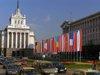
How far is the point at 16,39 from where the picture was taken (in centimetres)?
13738

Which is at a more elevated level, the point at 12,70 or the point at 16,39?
the point at 16,39

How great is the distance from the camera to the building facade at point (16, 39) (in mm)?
135875

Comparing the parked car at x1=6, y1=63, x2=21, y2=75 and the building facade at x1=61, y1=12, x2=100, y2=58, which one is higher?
the building facade at x1=61, y1=12, x2=100, y2=58

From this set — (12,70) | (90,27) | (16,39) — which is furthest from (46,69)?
(16,39)

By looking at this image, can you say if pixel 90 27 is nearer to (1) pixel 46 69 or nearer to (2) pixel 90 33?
(2) pixel 90 33

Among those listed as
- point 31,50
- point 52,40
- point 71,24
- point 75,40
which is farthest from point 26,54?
point 75,40

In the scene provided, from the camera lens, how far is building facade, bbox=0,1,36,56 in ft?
446

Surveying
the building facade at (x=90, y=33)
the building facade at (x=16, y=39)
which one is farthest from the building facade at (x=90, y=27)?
the building facade at (x=16, y=39)

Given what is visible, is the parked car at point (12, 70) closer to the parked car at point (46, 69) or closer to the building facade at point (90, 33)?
the parked car at point (46, 69)

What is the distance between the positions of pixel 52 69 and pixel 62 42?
39744 mm

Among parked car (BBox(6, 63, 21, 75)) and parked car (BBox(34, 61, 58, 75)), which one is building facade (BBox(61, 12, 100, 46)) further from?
parked car (BBox(34, 61, 58, 75))

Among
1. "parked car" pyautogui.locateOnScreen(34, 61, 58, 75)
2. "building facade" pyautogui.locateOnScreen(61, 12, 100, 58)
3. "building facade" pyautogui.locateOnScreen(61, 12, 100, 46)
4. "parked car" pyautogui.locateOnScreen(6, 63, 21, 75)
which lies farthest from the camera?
"building facade" pyautogui.locateOnScreen(61, 12, 100, 46)

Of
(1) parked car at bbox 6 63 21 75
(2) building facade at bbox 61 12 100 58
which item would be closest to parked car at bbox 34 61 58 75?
(1) parked car at bbox 6 63 21 75

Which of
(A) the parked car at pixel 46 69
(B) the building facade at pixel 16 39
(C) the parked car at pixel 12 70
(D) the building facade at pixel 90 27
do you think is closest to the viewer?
(A) the parked car at pixel 46 69
